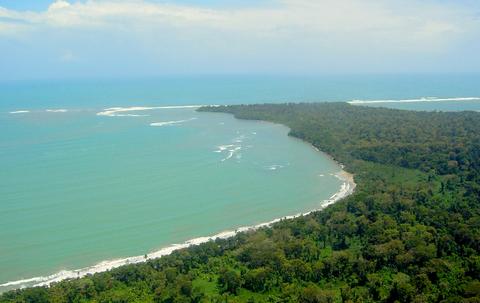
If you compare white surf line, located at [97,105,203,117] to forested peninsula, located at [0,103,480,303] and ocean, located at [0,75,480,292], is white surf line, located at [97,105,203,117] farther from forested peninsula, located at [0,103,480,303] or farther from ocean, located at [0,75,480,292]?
forested peninsula, located at [0,103,480,303]

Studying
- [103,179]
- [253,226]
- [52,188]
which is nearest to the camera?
[253,226]

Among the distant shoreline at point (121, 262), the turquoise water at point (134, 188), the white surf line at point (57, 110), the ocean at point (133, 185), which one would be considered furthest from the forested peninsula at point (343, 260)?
the white surf line at point (57, 110)

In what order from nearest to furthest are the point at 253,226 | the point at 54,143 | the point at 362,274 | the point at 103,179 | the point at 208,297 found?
the point at 208,297 → the point at 362,274 → the point at 253,226 → the point at 103,179 → the point at 54,143

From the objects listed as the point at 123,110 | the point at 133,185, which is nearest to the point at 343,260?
the point at 133,185

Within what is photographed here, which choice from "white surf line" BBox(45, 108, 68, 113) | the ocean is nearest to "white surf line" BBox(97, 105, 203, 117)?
"white surf line" BBox(45, 108, 68, 113)

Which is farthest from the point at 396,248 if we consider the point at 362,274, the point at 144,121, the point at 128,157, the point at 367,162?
the point at 144,121

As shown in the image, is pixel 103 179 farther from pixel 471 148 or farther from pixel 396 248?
pixel 471 148

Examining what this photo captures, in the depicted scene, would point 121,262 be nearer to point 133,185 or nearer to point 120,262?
point 120,262
